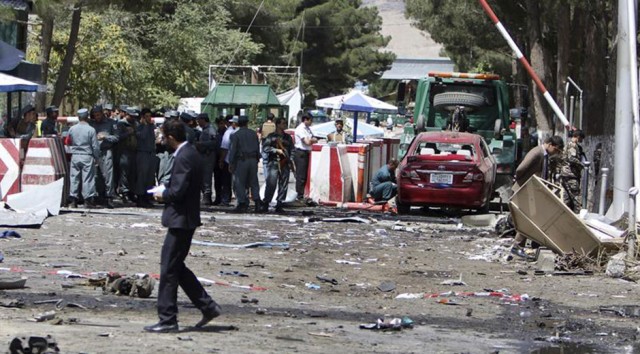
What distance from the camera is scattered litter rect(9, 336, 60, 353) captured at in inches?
307

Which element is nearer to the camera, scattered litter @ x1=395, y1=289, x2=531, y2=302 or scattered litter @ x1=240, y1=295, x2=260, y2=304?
scattered litter @ x1=240, y1=295, x2=260, y2=304

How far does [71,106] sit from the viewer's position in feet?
150

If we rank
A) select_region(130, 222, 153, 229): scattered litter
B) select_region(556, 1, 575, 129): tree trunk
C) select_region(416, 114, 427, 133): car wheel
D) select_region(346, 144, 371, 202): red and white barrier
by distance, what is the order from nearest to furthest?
select_region(130, 222, 153, 229): scattered litter
select_region(346, 144, 371, 202): red and white barrier
select_region(416, 114, 427, 133): car wheel
select_region(556, 1, 575, 129): tree trunk

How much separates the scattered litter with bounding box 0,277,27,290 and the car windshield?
42.4 feet

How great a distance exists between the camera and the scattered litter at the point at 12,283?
11006 mm

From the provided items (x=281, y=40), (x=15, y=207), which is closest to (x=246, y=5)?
(x=281, y=40)

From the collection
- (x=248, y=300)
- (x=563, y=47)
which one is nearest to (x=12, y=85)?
(x=248, y=300)

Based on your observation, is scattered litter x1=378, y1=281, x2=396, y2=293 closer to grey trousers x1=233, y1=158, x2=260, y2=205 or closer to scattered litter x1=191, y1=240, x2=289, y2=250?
scattered litter x1=191, y1=240, x2=289, y2=250

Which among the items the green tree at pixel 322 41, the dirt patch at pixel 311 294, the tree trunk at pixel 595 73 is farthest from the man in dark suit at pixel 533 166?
the green tree at pixel 322 41

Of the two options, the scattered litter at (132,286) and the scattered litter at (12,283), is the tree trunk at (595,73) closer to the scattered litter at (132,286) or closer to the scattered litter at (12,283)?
the scattered litter at (132,286)

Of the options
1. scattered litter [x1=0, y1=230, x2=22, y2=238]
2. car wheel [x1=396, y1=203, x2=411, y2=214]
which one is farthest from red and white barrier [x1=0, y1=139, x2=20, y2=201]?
car wheel [x1=396, y1=203, x2=411, y2=214]

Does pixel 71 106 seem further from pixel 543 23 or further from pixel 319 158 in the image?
pixel 319 158

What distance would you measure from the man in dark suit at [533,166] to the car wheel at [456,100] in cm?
993

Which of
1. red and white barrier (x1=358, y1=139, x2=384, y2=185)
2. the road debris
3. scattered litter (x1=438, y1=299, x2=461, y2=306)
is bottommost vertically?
scattered litter (x1=438, y1=299, x2=461, y2=306)
